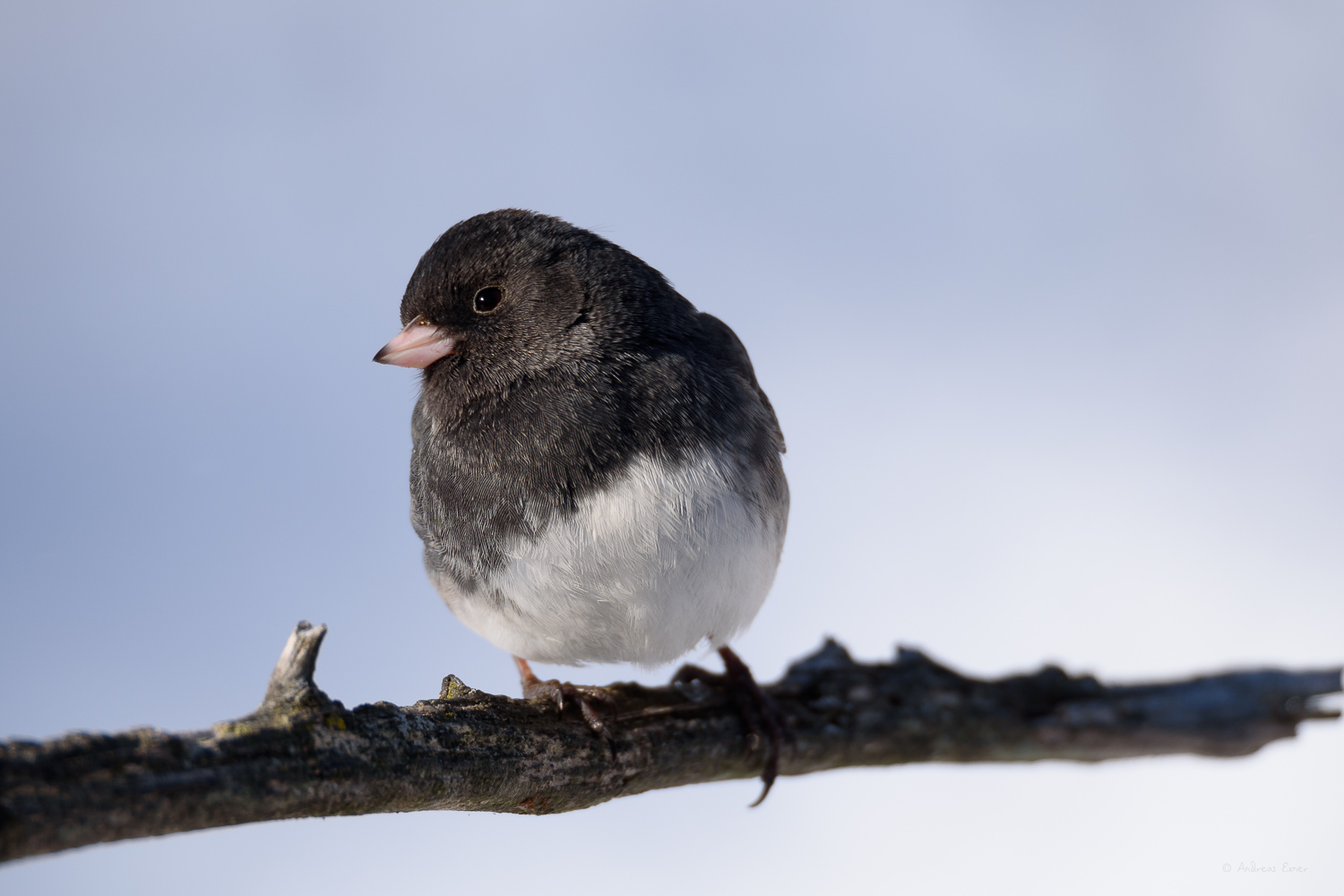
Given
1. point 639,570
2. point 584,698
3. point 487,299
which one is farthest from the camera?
point 487,299

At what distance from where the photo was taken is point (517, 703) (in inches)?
73.7

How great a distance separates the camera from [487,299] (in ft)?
6.69

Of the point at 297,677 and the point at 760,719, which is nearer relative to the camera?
the point at 297,677

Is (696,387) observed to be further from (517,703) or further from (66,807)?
(66,807)

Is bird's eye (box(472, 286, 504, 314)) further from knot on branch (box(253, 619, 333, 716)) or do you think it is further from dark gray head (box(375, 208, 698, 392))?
knot on branch (box(253, 619, 333, 716))

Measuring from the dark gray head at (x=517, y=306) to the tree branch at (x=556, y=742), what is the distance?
2.18 ft

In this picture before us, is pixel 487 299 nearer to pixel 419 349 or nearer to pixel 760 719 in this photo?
pixel 419 349

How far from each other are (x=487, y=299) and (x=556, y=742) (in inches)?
36.3

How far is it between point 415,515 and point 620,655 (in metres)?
0.58

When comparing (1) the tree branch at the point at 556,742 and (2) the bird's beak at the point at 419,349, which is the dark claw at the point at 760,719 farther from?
(2) the bird's beak at the point at 419,349

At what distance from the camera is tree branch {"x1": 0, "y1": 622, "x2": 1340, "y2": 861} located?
1245 mm

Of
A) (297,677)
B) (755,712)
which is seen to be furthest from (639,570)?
(297,677)

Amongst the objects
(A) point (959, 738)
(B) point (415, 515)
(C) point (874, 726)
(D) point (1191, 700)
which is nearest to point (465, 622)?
(B) point (415, 515)

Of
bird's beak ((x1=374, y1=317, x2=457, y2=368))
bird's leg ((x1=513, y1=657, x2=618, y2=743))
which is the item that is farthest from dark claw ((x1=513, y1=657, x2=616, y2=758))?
bird's beak ((x1=374, y1=317, x2=457, y2=368))
